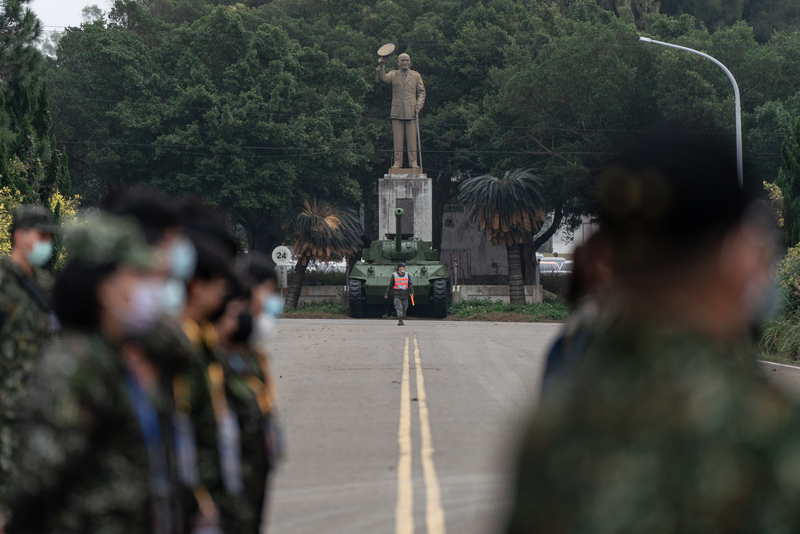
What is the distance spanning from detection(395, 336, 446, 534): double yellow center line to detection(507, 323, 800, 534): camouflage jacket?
471cm

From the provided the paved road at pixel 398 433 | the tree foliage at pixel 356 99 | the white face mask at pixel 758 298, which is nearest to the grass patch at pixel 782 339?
Result: the paved road at pixel 398 433

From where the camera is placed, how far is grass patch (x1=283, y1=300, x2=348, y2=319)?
3194cm

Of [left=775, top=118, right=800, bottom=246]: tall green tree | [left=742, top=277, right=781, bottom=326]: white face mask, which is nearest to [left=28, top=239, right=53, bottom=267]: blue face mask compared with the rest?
[left=742, top=277, right=781, bottom=326]: white face mask

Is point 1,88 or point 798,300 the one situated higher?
point 1,88

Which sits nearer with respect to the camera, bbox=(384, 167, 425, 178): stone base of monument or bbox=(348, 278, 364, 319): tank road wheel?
bbox=(348, 278, 364, 319): tank road wheel

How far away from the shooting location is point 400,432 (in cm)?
920

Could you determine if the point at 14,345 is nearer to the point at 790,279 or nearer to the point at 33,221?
the point at 33,221

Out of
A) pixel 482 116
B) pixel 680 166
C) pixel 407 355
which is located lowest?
pixel 407 355

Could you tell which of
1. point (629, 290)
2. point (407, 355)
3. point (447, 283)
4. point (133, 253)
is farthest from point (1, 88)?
point (629, 290)

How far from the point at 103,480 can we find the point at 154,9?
47.2 meters

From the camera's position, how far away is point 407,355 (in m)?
16.7

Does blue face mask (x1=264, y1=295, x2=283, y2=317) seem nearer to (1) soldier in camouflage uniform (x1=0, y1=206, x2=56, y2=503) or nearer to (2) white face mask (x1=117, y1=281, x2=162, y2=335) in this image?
(1) soldier in camouflage uniform (x1=0, y1=206, x2=56, y2=503)

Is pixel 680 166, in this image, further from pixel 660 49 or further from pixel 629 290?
pixel 660 49

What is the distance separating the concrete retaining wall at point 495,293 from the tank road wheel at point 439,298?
6510 mm
